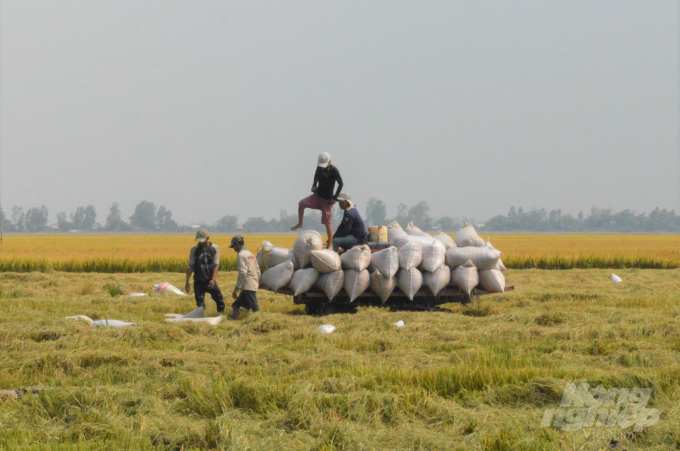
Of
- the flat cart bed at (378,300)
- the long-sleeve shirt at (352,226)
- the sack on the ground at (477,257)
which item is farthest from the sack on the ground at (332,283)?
the sack on the ground at (477,257)

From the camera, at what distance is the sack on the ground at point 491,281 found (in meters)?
7.59

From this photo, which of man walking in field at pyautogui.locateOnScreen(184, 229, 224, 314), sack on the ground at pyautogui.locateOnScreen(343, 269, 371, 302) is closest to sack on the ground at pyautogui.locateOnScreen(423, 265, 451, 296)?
sack on the ground at pyautogui.locateOnScreen(343, 269, 371, 302)

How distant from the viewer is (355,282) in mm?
7113

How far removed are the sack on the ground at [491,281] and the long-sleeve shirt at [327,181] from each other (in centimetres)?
218

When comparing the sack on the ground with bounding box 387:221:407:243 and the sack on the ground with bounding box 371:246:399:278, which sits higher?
the sack on the ground with bounding box 387:221:407:243

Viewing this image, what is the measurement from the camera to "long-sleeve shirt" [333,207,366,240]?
7984 mm

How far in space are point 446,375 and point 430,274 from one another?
343 centimetres

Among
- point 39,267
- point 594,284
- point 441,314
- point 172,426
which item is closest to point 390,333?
point 441,314

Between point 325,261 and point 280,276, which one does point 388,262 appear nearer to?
point 325,261

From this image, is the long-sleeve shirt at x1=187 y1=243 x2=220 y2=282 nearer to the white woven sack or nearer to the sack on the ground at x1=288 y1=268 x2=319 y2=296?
the white woven sack

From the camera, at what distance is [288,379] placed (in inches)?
159

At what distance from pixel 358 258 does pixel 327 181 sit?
1350 millimetres

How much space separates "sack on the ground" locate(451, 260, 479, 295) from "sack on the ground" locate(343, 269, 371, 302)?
116 centimetres

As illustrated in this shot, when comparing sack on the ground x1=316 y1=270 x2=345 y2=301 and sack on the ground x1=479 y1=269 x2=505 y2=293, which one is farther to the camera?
sack on the ground x1=479 y1=269 x2=505 y2=293
